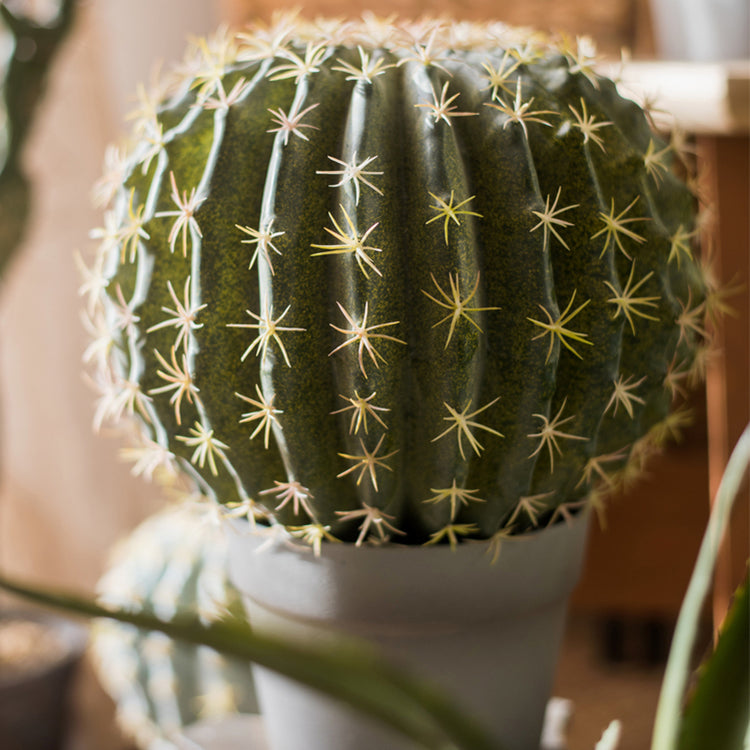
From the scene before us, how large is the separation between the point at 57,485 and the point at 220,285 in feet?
3.80

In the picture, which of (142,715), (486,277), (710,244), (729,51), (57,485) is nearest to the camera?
(486,277)

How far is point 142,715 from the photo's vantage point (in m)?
0.84

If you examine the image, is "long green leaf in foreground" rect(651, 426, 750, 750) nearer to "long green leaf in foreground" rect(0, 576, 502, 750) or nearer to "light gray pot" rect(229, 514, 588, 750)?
"long green leaf in foreground" rect(0, 576, 502, 750)

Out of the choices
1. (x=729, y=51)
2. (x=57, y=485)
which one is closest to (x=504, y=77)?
(x=729, y=51)

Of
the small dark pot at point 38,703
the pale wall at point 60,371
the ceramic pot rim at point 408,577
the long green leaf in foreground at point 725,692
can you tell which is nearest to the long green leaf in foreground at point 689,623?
the long green leaf in foreground at point 725,692

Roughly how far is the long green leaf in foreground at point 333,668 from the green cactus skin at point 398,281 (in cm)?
17

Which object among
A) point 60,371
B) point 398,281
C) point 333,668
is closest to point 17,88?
point 60,371

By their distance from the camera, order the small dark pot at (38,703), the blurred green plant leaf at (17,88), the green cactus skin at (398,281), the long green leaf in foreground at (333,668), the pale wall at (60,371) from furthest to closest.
Result: 1. the pale wall at (60,371)
2. the small dark pot at (38,703)
3. the blurred green plant leaf at (17,88)
4. the green cactus skin at (398,281)
5. the long green leaf in foreground at (333,668)

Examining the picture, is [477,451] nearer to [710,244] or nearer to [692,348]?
[692,348]

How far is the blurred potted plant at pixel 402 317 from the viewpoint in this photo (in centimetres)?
39

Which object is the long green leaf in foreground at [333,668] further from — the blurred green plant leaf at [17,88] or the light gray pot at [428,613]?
the blurred green plant leaf at [17,88]

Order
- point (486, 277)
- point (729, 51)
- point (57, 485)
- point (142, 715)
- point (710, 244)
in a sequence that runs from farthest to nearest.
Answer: point (57, 485) < point (142, 715) < point (729, 51) < point (710, 244) < point (486, 277)

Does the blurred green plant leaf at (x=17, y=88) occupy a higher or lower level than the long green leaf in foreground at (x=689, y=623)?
higher

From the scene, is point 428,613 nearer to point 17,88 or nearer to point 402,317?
point 402,317
